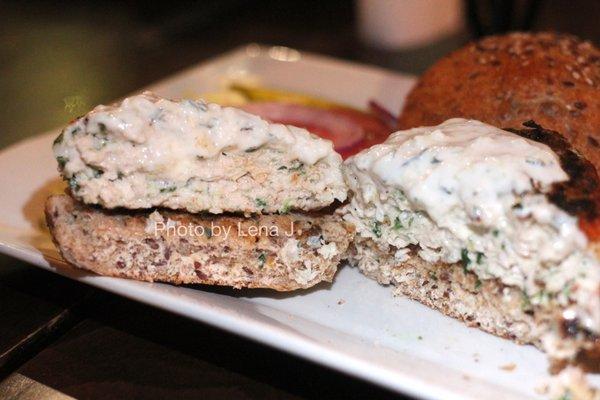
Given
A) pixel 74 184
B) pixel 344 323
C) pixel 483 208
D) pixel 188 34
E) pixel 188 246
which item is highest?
pixel 483 208

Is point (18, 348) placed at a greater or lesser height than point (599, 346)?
lesser

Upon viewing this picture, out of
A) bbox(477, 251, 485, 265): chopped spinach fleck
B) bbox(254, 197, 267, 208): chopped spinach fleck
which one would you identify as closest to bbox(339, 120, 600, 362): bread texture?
bbox(477, 251, 485, 265): chopped spinach fleck

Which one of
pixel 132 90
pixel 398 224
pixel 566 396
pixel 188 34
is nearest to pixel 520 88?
pixel 398 224

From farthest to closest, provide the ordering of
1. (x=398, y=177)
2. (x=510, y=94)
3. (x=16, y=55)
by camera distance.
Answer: (x=16, y=55) → (x=510, y=94) → (x=398, y=177)

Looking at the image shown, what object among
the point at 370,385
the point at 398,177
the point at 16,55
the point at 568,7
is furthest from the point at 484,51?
the point at 16,55

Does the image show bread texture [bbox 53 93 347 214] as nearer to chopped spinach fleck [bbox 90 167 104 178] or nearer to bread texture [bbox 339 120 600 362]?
chopped spinach fleck [bbox 90 167 104 178]

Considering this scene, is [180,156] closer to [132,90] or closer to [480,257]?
[480,257]

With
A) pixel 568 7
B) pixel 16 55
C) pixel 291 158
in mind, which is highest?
pixel 291 158

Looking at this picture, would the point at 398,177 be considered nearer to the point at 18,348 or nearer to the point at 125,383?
the point at 125,383
